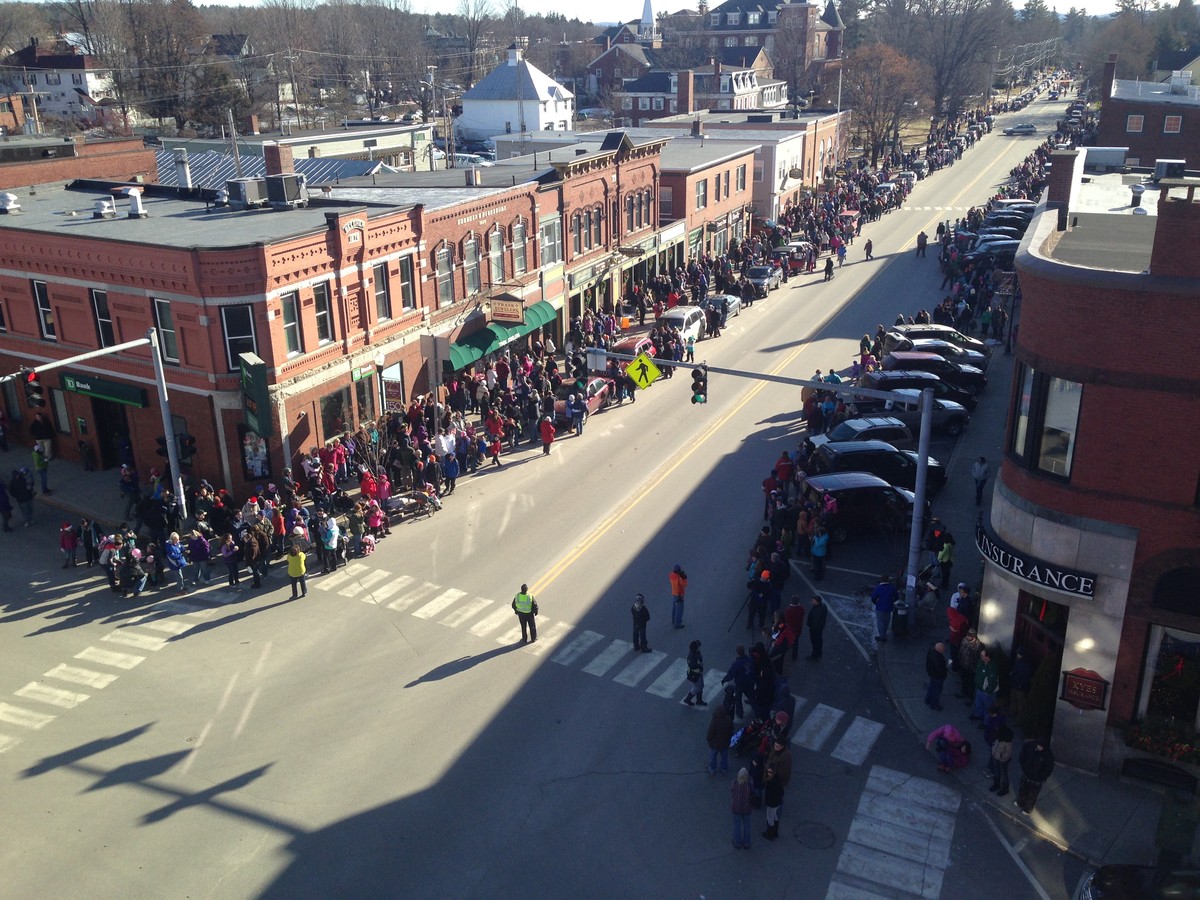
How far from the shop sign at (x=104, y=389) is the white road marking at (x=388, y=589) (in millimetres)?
9929

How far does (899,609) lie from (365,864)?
11.5m

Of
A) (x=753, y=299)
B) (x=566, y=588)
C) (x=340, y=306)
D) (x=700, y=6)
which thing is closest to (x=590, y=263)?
(x=753, y=299)

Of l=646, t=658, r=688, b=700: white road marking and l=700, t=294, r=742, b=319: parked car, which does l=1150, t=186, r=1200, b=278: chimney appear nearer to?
→ l=646, t=658, r=688, b=700: white road marking

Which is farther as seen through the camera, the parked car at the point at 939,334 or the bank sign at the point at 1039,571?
the parked car at the point at 939,334

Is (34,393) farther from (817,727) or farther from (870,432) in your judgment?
(870,432)

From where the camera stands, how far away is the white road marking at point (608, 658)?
63.6 feet

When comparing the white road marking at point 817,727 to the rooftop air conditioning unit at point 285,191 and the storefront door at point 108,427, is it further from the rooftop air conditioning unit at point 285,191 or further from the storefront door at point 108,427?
the rooftop air conditioning unit at point 285,191

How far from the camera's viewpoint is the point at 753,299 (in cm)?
5050

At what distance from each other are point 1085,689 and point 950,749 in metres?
2.38

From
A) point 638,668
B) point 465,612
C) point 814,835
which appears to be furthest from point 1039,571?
point 465,612

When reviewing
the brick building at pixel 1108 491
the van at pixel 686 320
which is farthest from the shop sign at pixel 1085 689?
the van at pixel 686 320

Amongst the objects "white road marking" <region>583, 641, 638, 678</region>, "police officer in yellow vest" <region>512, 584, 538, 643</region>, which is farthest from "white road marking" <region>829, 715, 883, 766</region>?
"police officer in yellow vest" <region>512, 584, 538, 643</region>

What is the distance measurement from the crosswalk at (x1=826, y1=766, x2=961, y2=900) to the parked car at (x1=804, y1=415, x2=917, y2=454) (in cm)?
1347

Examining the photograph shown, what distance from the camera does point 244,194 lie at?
3180 centimetres
